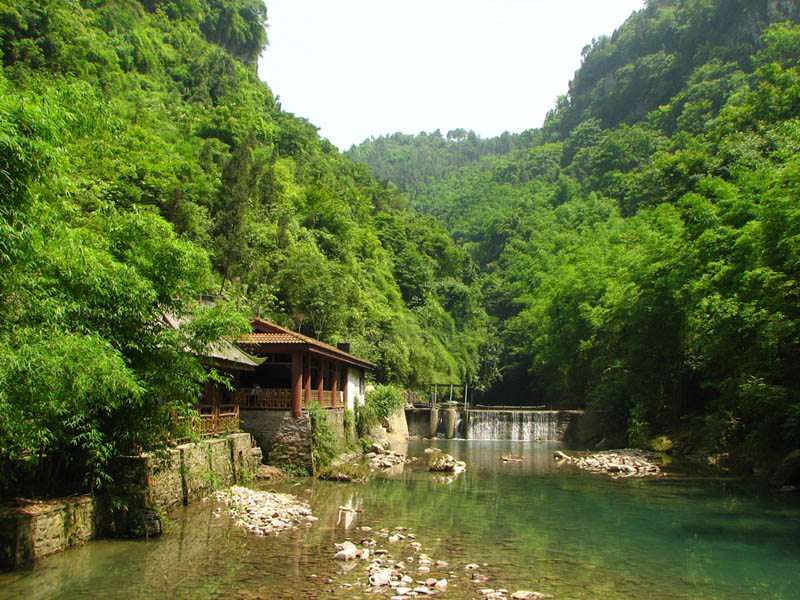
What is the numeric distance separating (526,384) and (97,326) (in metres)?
50.9

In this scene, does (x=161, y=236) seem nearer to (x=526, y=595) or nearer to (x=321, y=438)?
(x=526, y=595)

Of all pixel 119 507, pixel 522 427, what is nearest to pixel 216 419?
pixel 119 507

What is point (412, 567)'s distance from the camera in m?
9.60

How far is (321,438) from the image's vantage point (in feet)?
64.8

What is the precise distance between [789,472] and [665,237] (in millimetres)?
13730

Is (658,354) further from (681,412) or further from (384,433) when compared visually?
(384,433)

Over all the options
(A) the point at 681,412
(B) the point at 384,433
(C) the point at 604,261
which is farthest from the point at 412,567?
(C) the point at 604,261

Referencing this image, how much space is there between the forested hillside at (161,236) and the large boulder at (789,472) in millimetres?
17017

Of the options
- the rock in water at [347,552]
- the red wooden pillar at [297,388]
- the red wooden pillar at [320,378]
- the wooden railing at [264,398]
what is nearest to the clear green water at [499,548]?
the rock in water at [347,552]

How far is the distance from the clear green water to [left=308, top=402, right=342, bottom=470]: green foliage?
4.62ft

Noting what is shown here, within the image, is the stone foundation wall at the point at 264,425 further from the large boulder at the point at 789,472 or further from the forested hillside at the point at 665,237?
the large boulder at the point at 789,472

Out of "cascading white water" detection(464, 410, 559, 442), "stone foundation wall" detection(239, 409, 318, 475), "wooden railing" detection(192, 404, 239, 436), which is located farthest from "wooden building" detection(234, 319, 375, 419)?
"cascading white water" detection(464, 410, 559, 442)

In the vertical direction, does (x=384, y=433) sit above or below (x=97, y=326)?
below

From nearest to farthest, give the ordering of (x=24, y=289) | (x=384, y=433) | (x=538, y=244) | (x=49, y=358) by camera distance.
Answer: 1. (x=49, y=358)
2. (x=24, y=289)
3. (x=384, y=433)
4. (x=538, y=244)
